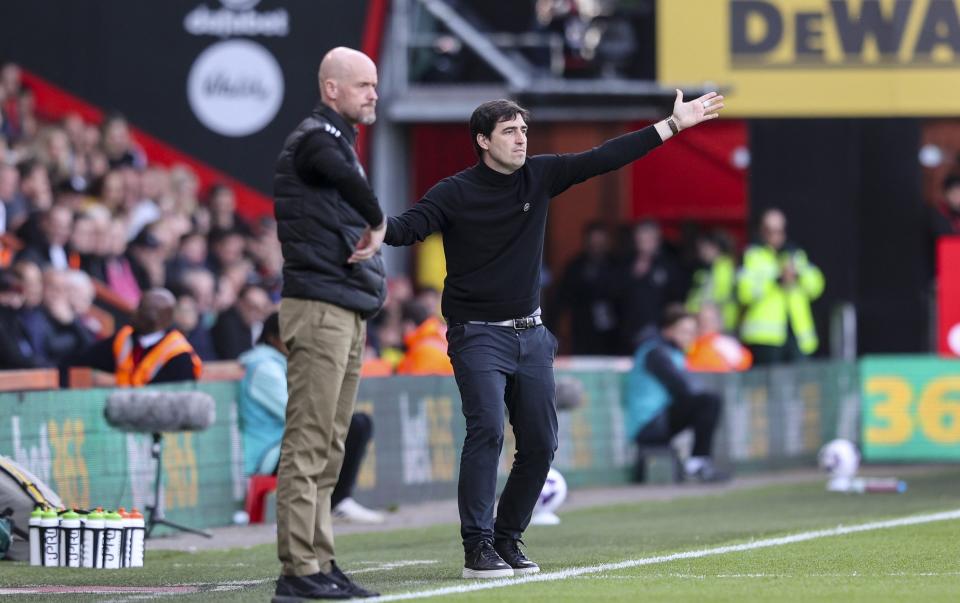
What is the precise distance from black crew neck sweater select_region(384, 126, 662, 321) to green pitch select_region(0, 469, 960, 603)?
1.28 metres

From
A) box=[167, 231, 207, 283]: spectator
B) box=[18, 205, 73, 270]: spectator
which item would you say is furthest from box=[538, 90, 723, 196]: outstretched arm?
box=[167, 231, 207, 283]: spectator

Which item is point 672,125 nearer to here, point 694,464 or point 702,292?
point 694,464

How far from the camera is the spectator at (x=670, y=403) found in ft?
60.3

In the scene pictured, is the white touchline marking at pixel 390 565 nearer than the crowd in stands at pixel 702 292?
Yes

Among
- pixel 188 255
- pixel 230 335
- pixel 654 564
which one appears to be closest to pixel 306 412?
pixel 654 564

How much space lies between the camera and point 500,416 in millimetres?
9367

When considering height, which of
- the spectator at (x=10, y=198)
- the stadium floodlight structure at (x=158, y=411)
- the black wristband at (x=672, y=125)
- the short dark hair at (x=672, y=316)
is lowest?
the stadium floodlight structure at (x=158, y=411)

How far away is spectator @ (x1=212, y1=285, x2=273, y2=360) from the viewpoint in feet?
54.5

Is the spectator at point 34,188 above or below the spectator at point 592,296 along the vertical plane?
above

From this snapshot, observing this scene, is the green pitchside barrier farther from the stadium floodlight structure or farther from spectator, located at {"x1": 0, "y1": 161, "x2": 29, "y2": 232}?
spectator, located at {"x1": 0, "y1": 161, "x2": 29, "y2": 232}

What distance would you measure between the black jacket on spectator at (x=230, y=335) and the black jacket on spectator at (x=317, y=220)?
332 inches

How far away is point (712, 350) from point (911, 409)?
227 cm

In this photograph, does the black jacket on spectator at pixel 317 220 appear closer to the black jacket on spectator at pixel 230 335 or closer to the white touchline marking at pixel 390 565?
the white touchline marking at pixel 390 565

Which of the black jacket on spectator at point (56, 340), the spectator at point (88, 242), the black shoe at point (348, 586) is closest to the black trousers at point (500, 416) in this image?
the black shoe at point (348, 586)
